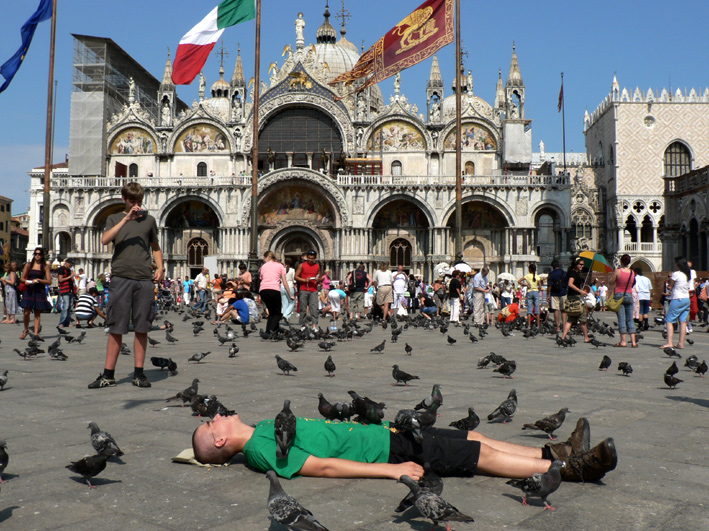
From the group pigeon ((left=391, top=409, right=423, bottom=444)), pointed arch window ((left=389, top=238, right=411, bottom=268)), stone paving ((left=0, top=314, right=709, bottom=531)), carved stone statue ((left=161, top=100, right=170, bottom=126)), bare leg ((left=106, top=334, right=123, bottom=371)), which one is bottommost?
stone paving ((left=0, top=314, right=709, bottom=531))

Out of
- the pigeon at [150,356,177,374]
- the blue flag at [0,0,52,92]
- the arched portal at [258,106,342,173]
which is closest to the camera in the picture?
the pigeon at [150,356,177,374]

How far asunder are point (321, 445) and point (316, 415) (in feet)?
5.48

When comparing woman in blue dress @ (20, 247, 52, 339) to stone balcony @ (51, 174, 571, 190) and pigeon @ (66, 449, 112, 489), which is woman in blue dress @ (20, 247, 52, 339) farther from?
stone balcony @ (51, 174, 571, 190)

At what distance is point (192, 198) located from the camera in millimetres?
35312

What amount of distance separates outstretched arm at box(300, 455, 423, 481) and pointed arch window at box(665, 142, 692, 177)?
43.3m

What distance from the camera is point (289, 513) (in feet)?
8.93

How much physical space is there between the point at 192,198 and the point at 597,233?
2591cm

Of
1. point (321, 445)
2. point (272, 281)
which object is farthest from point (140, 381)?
point (272, 281)

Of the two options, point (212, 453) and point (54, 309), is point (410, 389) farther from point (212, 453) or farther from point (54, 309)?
point (54, 309)

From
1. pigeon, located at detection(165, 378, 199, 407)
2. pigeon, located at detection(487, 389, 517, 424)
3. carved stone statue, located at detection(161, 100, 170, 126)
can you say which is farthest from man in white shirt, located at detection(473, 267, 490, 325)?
carved stone statue, located at detection(161, 100, 170, 126)

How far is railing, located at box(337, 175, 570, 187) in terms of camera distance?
34.2m

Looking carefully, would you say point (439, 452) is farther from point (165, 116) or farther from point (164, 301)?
point (165, 116)

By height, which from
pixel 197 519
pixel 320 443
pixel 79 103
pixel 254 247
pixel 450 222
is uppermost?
pixel 79 103

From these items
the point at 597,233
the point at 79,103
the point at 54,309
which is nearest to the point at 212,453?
the point at 54,309
